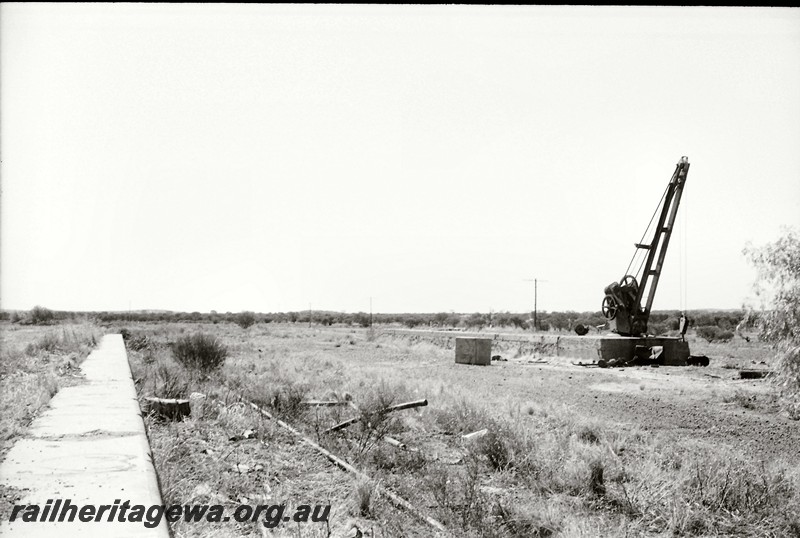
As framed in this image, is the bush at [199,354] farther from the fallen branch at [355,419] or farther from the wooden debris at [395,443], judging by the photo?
the wooden debris at [395,443]

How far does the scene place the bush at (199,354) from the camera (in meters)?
17.4

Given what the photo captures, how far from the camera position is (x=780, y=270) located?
1168 cm

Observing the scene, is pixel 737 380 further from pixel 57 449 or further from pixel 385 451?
pixel 57 449

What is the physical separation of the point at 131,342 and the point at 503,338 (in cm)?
1826

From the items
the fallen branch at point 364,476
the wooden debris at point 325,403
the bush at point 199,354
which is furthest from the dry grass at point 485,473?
the bush at point 199,354

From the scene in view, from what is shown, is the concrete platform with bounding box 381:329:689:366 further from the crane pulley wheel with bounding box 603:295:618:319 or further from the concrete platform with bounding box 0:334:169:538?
the concrete platform with bounding box 0:334:169:538

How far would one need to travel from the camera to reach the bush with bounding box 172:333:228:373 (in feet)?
57.0

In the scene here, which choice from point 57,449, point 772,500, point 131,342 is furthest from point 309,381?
point 131,342

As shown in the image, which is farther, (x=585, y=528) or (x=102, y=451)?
(x=102, y=451)

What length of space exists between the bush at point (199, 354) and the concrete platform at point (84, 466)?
7.21 m

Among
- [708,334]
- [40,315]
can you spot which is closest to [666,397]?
[708,334]

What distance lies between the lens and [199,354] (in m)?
17.8

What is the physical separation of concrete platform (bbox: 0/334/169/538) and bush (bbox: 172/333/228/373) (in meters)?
7.21

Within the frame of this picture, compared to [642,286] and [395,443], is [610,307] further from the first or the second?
[395,443]
